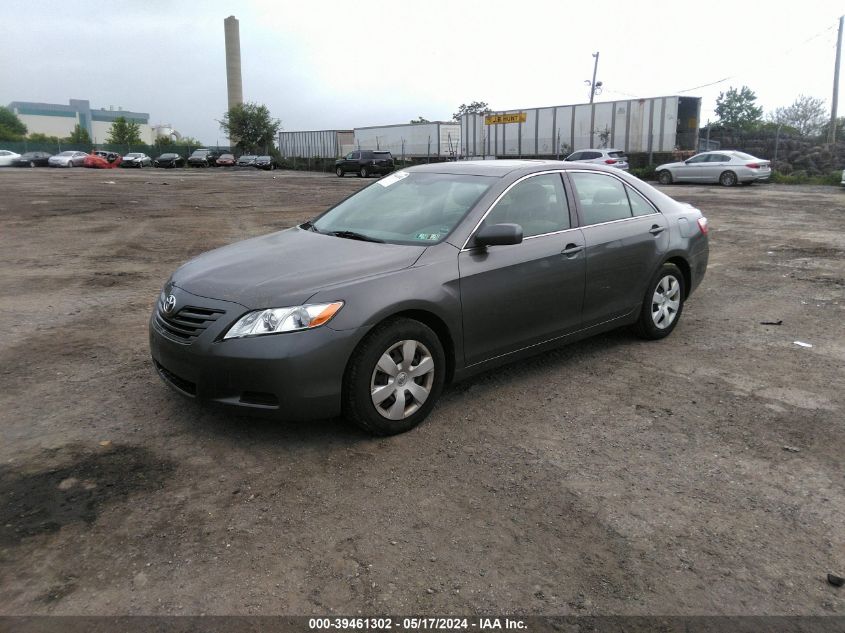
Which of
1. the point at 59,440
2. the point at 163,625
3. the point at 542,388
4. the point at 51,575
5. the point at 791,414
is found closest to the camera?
the point at 163,625

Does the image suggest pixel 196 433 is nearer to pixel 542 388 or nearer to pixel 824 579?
pixel 542 388

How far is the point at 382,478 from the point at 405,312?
0.97 meters

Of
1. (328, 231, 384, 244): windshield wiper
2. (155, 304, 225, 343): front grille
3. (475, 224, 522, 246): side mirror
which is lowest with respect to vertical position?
(155, 304, 225, 343): front grille

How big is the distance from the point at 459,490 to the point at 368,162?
3941 centimetres

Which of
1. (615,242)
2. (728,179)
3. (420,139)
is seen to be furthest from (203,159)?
(615,242)

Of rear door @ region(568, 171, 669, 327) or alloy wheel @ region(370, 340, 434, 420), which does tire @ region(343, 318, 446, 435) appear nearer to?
alloy wheel @ region(370, 340, 434, 420)

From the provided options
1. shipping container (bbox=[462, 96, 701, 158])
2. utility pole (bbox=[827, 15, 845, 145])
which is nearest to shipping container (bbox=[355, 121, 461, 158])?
shipping container (bbox=[462, 96, 701, 158])

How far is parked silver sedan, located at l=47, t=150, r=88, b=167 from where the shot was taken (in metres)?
54.6

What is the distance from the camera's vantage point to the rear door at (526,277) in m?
4.37

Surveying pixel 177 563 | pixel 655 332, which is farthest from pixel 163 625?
pixel 655 332

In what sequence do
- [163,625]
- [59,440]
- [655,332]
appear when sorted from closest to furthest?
[163,625], [59,440], [655,332]

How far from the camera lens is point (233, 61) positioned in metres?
88.8

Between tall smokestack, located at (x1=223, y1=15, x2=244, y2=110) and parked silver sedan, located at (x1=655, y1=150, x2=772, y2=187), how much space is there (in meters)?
71.6

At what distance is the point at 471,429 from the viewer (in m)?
4.21
